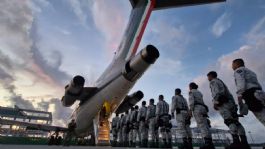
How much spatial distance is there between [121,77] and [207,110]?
3825mm

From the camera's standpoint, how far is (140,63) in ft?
27.3

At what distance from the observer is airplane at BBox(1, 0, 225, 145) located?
8680 millimetres

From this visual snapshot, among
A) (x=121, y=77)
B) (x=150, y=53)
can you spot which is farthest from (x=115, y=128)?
(x=150, y=53)

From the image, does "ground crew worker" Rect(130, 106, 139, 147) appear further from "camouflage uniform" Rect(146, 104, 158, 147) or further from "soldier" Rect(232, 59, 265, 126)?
"soldier" Rect(232, 59, 265, 126)

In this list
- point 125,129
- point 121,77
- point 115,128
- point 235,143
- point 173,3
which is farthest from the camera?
point 115,128

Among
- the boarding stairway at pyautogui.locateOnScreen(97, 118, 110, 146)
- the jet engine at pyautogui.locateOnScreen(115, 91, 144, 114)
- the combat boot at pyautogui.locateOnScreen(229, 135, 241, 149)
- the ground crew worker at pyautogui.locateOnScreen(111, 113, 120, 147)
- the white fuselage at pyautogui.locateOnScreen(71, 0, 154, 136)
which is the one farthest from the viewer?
the ground crew worker at pyautogui.locateOnScreen(111, 113, 120, 147)

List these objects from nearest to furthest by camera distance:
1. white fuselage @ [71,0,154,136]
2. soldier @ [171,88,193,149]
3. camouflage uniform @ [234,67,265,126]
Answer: camouflage uniform @ [234,67,265,126], soldier @ [171,88,193,149], white fuselage @ [71,0,154,136]

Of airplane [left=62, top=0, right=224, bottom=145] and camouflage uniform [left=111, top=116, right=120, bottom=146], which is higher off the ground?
airplane [left=62, top=0, right=224, bottom=145]

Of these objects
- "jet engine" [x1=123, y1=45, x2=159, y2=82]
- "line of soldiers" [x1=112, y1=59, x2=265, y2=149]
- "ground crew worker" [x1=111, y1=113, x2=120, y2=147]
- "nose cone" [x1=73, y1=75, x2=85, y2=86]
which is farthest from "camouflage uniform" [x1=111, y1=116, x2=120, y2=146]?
"jet engine" [x1=123, y1=45, x2=159, y2=82]

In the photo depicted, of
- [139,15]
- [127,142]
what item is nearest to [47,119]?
[127,142]

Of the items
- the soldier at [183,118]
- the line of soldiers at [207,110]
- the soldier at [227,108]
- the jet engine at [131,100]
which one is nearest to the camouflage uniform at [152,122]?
the line of soldiers at [207,110]

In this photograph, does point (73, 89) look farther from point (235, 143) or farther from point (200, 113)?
point (235, 143)

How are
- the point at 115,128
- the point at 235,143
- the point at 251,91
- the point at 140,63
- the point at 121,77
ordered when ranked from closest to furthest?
the point at 251,91
the point at 235,143
the point at 140,63
the point at 121,77
the point at 115,128

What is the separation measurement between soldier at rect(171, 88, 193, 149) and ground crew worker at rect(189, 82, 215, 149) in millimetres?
1131
